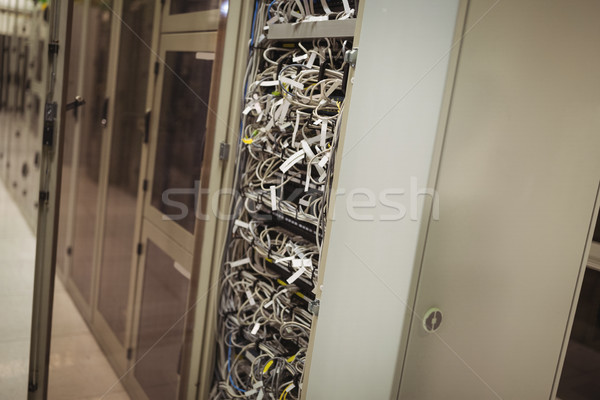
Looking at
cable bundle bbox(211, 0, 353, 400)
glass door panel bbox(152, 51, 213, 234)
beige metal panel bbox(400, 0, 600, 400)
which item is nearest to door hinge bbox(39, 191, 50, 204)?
glass door panel bbox(152, 51, 213, 234)

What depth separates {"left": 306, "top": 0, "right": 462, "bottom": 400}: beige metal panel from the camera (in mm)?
1288

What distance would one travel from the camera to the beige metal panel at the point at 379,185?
1288mm

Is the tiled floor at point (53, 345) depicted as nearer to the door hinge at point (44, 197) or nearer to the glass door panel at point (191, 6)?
the door hinge at point (44, 197)

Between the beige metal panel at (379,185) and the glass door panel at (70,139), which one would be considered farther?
the glass door panel at (70,139)

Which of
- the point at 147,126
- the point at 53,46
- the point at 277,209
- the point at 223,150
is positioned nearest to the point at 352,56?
the point at 277,209

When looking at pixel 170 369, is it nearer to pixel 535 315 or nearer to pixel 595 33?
pixel 535 315

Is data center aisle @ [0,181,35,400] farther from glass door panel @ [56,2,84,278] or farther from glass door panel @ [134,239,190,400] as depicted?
glass door panel @ [56,2,84,278]

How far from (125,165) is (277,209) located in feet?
3.90

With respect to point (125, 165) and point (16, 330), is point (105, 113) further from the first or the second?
point (16, 330)

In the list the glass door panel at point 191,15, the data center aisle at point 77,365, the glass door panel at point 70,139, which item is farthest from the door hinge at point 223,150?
the glass door panel at point 70,139

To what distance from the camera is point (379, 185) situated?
4.54 ft

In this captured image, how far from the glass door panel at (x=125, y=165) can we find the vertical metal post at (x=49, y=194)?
0.76 metres

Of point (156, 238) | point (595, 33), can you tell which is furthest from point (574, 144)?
point (156, 238)

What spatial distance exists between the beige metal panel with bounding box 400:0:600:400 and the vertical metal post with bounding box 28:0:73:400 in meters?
1.21
